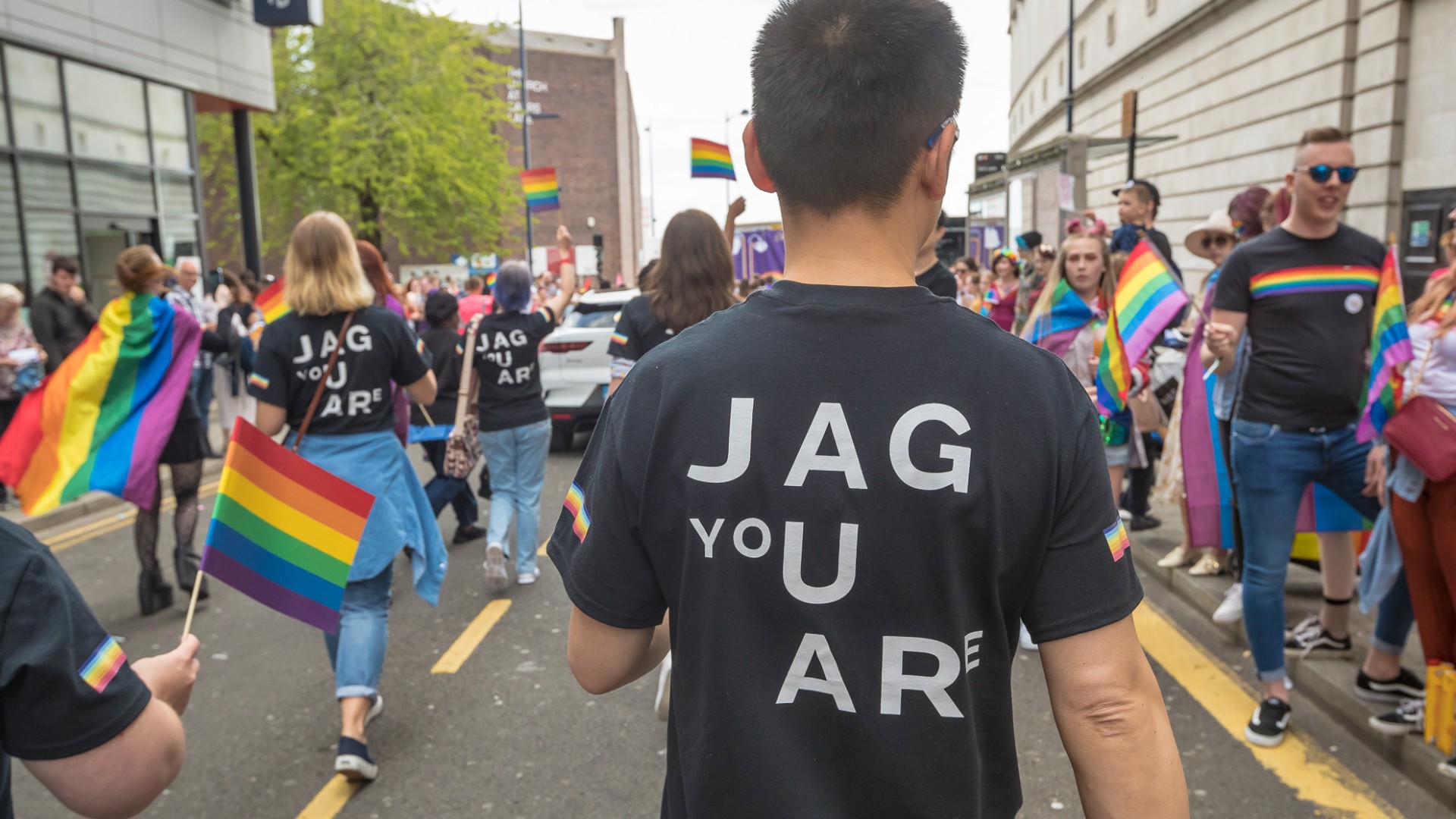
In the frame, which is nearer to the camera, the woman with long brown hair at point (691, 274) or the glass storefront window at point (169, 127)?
the woman with long brown hair at point (691, 274)

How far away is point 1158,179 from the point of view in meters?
23.5

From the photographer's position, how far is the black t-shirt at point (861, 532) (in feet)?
4.23

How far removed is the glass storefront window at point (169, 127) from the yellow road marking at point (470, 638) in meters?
15.7

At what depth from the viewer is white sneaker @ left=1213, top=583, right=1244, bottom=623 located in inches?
203

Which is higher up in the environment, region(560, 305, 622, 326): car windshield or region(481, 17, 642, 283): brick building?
region(481, 17, 642, 283): brick building

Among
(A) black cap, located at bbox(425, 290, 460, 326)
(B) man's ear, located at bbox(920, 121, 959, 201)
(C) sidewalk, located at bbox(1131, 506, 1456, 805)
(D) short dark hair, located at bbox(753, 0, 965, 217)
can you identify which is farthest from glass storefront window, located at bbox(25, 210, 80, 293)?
(B) man's ear, located at bbox(920, 121, 959, 201)

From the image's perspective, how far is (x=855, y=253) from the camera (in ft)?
4.53

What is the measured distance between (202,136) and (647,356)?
35.5 m

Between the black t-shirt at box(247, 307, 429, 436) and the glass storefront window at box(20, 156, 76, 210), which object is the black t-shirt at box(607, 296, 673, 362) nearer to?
the black t-shirt at box(247, 307, 429, 436)

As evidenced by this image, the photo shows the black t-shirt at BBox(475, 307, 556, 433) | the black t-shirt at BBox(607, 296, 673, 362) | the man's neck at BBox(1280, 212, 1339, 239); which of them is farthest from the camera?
the black t-shirt at BBox(475, 307, 556, 433)

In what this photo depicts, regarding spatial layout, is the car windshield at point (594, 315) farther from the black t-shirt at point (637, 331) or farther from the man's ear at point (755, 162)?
the man's ear at point (755, 162)

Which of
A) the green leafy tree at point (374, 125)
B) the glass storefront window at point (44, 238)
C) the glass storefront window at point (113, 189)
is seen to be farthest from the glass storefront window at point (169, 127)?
the green leafy tree at point (374, 125)

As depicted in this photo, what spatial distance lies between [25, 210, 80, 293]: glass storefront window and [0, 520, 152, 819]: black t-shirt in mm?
15532

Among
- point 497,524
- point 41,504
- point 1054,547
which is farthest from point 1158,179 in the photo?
point 1054,547
